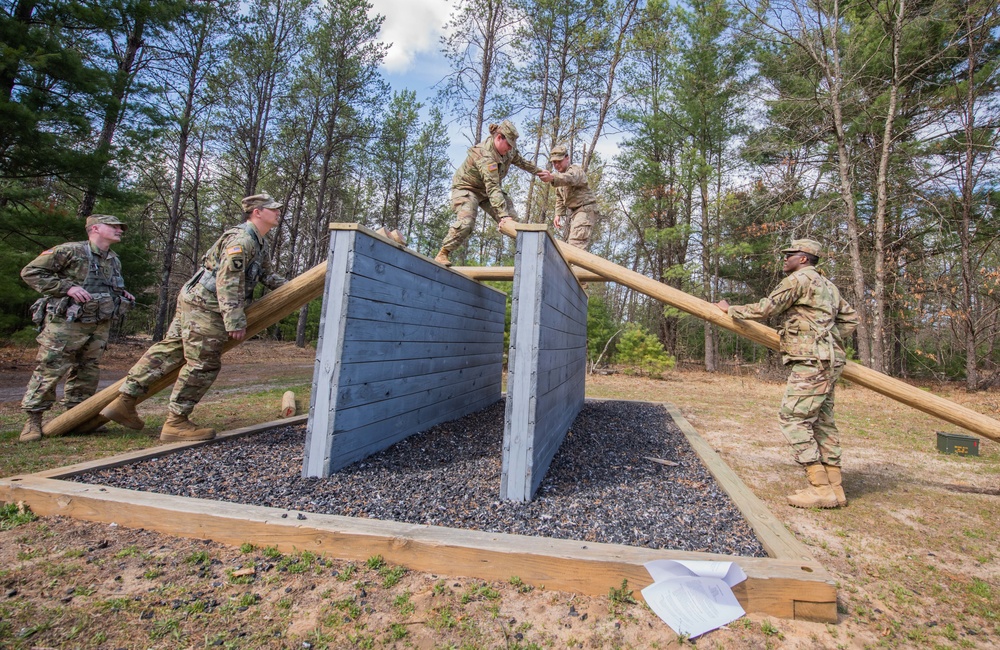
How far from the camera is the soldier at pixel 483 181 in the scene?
4523mm

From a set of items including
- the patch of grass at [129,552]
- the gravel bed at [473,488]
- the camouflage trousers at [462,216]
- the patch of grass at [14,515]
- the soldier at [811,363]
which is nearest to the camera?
the patch of grass at [129,552]

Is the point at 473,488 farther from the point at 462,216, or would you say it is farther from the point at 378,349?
the point at 462,216

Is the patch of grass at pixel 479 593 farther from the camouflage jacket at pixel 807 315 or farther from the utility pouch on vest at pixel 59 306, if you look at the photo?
the utility pouch on vest at pixel 59 306

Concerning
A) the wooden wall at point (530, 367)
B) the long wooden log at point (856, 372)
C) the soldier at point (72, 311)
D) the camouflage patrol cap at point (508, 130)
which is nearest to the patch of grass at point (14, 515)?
the soldier at point (72, 311)

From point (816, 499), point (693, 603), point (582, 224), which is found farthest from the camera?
point (582, 224)

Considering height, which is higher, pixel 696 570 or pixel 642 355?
pixel 642 355

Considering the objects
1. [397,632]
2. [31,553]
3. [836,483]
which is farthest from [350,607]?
[836,483]

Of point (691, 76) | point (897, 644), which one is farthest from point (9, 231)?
point (691, 76)

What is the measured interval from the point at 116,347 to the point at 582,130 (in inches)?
609

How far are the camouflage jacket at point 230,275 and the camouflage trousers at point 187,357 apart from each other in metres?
0.11

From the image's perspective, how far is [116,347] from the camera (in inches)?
497

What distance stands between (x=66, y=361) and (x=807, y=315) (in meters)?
6.35

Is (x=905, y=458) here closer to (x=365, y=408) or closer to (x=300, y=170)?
(x=365, y=408)

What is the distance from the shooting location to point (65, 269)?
164 inches
